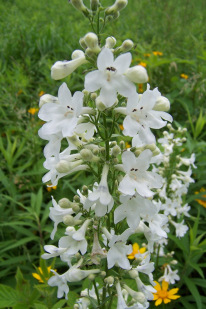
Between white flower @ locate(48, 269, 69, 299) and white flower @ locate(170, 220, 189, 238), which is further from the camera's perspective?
white flower @ locate(170, 220, 189, 238)

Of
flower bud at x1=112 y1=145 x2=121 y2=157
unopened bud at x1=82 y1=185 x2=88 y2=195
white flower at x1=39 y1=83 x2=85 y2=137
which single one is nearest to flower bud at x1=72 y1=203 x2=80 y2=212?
unopened bud at x1=82 y1=185 x2=88 y2=195

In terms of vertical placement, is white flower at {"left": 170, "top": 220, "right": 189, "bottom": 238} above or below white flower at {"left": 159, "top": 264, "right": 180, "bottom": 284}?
above

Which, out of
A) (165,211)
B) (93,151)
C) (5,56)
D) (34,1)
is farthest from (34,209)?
(34,1)

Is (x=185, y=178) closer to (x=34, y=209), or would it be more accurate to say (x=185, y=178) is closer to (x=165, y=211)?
(x=165, y=211)

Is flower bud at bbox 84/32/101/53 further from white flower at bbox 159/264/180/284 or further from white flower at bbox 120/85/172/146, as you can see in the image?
white flower at bbox 159/264/180/284

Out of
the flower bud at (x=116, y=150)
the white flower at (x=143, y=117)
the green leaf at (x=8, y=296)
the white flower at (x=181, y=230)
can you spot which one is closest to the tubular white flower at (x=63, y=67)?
the white flower at (x=143, y=117)
